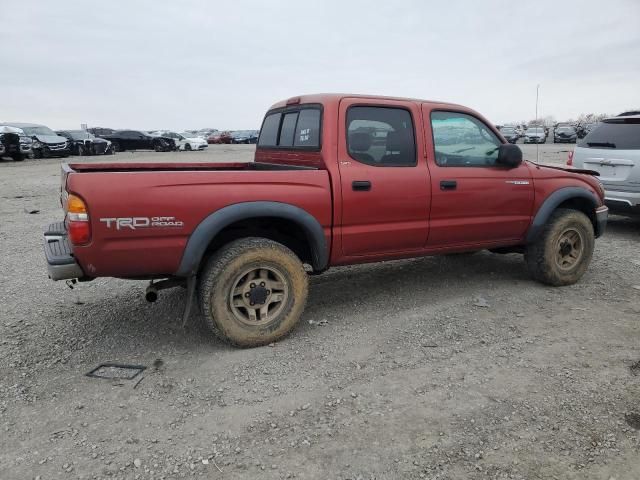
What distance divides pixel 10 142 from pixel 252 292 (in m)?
21.4

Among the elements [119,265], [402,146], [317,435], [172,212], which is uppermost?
[402,146]

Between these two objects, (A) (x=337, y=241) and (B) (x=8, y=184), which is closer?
(A) (x=337, y=241)

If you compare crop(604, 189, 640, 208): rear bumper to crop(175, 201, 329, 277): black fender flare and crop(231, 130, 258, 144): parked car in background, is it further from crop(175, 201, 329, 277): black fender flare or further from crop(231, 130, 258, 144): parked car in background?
crop(231, 130, 258, 144): parked car in background

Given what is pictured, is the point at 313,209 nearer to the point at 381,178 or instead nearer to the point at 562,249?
the point at 381,178

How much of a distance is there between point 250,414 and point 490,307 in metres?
2.58

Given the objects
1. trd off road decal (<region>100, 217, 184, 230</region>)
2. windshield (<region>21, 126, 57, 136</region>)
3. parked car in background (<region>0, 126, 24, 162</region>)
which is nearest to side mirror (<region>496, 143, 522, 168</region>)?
trd off road decal (<region>100, 217, 184, 230</region>)

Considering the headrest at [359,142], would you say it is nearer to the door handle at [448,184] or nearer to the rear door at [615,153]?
the door handle at [448,184]

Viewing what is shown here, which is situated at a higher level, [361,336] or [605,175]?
[605,175]

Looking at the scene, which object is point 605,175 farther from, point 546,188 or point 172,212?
point 172,212

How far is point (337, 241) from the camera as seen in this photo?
397 centimetres

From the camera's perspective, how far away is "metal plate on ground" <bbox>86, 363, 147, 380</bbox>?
134 inches

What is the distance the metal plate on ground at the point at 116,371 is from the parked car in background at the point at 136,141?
29.7 meters

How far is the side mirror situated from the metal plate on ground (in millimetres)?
3517

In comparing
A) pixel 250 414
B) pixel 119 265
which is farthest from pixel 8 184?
pixel 250 414
